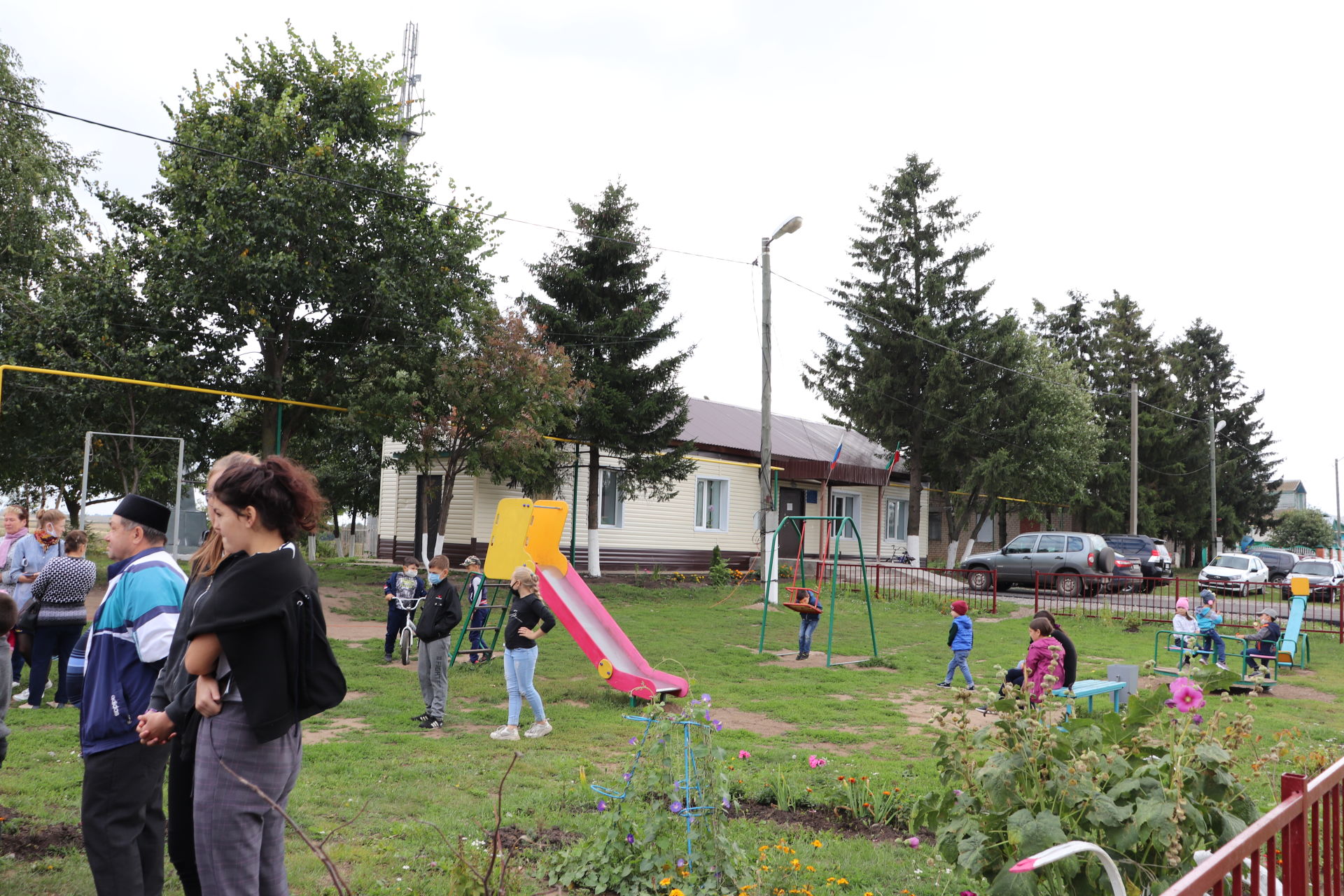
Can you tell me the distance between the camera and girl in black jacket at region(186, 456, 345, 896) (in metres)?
2.73

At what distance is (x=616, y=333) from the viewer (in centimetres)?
2173

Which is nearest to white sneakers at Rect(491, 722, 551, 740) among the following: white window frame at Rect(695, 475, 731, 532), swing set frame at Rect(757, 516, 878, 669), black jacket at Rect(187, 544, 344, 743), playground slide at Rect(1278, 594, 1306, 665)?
swing set frame at Rect(757, 516, 878, 669)

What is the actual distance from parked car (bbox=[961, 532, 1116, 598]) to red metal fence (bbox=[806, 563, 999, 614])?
319mm

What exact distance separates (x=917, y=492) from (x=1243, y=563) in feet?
32.4

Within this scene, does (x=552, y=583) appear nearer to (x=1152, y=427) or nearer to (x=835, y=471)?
(x=835, y=471)

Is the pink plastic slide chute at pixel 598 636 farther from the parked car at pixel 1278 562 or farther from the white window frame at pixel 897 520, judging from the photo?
the parked car at pixel 1278 562

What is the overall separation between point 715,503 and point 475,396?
12130 mm

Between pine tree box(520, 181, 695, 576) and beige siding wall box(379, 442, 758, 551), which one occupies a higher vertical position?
pine tree box(520, 181, 695, 576)

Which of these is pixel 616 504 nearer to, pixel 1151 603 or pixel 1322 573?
pixel 1151 603

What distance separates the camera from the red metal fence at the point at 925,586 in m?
22.0

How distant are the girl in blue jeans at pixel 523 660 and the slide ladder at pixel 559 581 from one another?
6.13 feet

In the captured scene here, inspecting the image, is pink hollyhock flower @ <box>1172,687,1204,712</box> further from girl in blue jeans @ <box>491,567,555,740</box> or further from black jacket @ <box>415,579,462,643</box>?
black jacket @ <box>415,579,462,643</box>

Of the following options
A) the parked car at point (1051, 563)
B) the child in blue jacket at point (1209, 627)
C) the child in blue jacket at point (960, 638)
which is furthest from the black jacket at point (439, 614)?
the parked car at point (1051, 563)

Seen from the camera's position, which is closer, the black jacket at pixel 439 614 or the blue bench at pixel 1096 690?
the blue bench at pixel 1096 690
